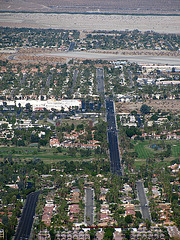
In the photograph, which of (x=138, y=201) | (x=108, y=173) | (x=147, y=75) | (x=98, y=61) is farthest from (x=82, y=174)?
(x=98, y=61)

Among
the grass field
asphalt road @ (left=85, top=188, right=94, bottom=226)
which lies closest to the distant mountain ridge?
the grass field

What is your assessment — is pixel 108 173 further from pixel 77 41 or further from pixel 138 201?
A: pixel 77 41

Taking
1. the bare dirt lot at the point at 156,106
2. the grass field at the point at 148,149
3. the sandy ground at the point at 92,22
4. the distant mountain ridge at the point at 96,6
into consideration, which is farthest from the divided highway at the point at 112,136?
the distant mountain ridge at the point at 96,6

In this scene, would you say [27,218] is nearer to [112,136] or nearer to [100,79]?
[112,136]

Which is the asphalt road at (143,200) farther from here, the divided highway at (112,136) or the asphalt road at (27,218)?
the asphalt road at (27,218)

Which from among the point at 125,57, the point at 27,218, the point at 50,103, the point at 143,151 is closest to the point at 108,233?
the point at 27,218

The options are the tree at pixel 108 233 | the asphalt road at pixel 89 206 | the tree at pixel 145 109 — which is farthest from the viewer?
the tree at pixel 145 109

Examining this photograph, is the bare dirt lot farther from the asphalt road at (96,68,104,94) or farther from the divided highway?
the asphalt road at (96,68,104,94)
